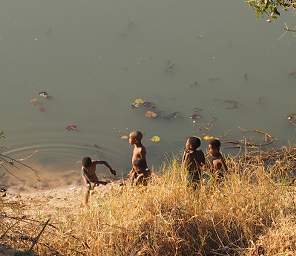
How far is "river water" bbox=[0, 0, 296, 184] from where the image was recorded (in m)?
10.2

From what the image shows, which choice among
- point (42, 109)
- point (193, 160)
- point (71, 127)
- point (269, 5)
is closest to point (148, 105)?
point (71, 127)

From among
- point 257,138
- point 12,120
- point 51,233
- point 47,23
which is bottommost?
point 51,233

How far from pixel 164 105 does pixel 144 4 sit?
14.0 feet

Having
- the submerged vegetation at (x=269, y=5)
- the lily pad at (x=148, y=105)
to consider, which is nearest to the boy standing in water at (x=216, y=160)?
the submerged vegetation at (x=269, y=5)

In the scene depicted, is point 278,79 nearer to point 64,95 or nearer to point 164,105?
point 164,105

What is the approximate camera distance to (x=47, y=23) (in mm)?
13188

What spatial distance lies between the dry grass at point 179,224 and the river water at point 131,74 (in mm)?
4431

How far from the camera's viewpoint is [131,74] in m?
11.6

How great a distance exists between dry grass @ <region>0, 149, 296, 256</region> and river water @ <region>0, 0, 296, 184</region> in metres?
4.43

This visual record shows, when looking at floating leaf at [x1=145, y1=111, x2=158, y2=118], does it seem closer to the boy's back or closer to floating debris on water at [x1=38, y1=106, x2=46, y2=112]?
floating debris on water at [x1=38, y1=106, x2=46, y2=112]

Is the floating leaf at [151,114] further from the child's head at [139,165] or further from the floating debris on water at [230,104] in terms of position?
the child's head at [139,165]

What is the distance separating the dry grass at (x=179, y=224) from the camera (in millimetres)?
4738

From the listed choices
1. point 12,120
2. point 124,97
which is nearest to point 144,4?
point 124,97

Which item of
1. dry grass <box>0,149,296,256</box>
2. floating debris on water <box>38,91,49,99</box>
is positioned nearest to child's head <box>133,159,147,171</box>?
dry grass <box>0,149,296,256</box>
